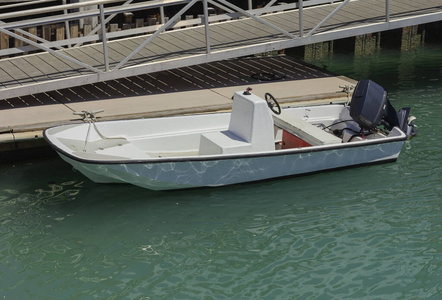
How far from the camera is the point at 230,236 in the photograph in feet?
26.5

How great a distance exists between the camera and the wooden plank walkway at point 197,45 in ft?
35.2

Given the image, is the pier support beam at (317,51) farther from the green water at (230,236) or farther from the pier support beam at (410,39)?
the green water at (230,236)

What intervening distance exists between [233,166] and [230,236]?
1191mm

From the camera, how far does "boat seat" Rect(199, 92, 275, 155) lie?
9.03 meters

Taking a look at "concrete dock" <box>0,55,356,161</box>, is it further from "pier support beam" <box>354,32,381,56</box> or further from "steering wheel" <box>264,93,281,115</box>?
"pier support beam" <box>354,32,381,56</box>

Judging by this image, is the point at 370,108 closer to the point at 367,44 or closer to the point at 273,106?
the point at 273,106

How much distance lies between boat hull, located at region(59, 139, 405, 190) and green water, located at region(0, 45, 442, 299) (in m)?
0.16

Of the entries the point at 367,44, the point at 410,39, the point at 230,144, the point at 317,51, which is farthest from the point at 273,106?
the point at 410,39

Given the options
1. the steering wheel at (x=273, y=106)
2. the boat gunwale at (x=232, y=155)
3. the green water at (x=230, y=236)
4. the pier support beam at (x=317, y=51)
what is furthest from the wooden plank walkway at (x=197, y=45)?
the pier support beam at (x=317, y=51)

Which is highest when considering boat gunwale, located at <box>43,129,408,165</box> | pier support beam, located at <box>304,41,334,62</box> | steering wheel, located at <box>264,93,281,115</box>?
steering wheel, located at <box>264,93,281,115</box>

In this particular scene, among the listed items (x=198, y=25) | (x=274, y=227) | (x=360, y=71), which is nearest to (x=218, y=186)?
(x=274, y=227)

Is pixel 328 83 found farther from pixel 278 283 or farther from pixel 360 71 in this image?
pixel 278 283

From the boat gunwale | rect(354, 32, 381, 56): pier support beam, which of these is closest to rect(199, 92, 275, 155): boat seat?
the boat gunwale

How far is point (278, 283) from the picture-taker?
709 cm
